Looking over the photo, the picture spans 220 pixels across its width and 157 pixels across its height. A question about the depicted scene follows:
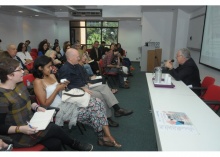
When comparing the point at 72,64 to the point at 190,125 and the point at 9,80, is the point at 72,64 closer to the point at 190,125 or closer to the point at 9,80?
the point at 9,80

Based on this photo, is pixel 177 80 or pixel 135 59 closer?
pixel 177 80

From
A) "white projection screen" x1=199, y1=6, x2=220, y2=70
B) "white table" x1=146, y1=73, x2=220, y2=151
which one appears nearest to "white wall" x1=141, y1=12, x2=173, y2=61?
"white projection screen" x1=199, y1=6, x2=220, y2=70

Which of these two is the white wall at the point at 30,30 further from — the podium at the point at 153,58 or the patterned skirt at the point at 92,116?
the patterned skirt at the point at 92,116

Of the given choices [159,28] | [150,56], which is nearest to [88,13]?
[159,28]

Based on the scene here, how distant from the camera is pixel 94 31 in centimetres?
1159

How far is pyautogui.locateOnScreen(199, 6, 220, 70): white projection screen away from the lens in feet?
12.7

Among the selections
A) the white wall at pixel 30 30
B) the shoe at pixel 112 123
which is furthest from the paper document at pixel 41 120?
the white wall at pixel 30 30

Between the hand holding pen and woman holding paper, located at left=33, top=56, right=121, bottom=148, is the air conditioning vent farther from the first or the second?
the hand holding pen

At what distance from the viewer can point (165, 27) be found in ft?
27.6

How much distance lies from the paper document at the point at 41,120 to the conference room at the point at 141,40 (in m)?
0.94

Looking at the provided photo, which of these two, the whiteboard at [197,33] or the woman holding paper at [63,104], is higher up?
the whiteboard at [197,33]

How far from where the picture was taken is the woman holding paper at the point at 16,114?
163cm
